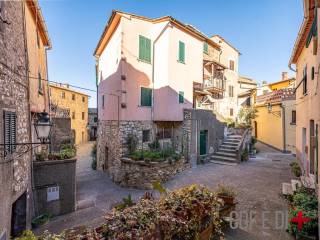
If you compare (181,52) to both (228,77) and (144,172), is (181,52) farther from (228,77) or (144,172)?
(228,77)

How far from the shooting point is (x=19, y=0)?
6605mm

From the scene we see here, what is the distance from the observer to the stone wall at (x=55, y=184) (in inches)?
313

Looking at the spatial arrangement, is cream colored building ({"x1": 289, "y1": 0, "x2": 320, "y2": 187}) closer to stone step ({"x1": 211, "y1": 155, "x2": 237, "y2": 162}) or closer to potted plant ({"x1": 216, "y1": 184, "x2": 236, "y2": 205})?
potted plant ({"x1": 216, "y1": 184, "x2": 236, "y2": 205})

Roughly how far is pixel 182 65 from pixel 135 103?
515cm

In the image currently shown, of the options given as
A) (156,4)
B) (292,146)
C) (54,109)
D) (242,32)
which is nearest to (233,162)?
(292,146)

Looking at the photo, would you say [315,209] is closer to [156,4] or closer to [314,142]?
[314,142]

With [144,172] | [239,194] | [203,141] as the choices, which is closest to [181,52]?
[203,141]

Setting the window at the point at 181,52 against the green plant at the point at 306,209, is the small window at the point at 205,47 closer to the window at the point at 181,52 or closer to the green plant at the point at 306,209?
the window at the point at 181,52

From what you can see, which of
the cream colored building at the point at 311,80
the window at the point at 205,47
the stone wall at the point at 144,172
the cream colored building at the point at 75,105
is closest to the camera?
the cream colored building at the point at 311,80

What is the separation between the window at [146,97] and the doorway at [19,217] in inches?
337

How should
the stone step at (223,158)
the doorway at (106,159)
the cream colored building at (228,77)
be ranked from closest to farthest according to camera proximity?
1. the stone step at (223,158)
2. the doorway at (106,159)
3. the cream colored building at (228,77)

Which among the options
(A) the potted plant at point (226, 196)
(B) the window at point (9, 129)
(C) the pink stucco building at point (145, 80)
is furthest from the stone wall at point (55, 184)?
(A) the potted plant at point (226, 196)

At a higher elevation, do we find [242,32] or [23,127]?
[242,32]

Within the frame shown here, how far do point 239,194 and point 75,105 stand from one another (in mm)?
33109
